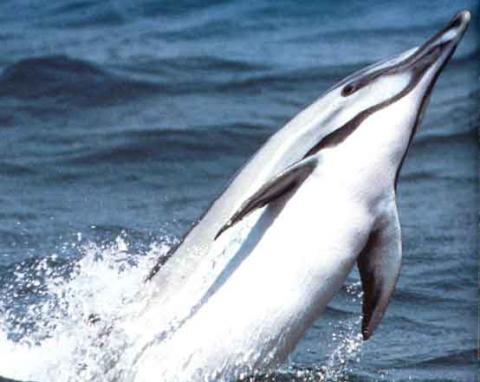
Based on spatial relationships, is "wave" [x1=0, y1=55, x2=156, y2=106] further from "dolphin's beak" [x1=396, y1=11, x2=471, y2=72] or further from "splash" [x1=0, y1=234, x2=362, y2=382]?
"dolphin's beak" [x1=396, y1=11, x2=471, y2=72]

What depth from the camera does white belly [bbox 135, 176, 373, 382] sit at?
5688 millimetres

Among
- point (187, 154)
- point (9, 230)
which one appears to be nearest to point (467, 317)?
point (9, 230)

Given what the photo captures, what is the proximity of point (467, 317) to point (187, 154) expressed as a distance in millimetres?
3981

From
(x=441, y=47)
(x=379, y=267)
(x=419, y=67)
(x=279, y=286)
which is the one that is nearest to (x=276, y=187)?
(x=279, y=286)

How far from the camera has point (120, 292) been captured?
634 centimetres

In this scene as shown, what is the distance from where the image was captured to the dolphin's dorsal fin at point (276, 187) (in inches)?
219

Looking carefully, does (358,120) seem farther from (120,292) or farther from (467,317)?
(467,317)

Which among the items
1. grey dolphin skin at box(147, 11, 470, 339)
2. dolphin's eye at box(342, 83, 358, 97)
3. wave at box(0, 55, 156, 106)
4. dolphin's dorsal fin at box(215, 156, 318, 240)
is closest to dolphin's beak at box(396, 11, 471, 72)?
grey dolphin skin at box(147, 11, 470, 339)

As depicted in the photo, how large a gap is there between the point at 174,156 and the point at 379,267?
552cm

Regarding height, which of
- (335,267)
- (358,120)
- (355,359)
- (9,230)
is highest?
(358,120)

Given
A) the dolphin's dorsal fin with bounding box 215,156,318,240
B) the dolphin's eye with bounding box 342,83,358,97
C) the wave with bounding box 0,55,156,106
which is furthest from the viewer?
the wave with bounding box 0,55,156,106

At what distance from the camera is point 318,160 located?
18.7 ft

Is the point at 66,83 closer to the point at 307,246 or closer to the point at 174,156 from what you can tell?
the point at 174,156

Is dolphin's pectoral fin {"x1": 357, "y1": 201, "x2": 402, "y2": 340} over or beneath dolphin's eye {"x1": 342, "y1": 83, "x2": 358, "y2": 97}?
beneath
